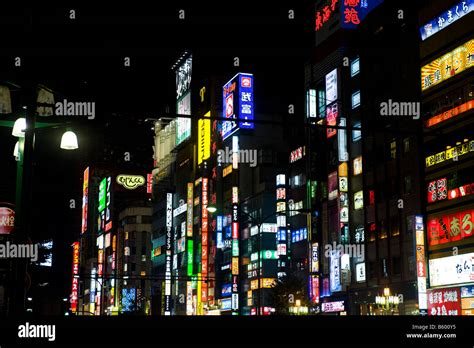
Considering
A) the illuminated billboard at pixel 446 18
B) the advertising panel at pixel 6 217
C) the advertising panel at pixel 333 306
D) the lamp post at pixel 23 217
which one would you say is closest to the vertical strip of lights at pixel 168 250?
the advertising panel at pixel 333 306

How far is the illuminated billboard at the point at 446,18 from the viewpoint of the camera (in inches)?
1948

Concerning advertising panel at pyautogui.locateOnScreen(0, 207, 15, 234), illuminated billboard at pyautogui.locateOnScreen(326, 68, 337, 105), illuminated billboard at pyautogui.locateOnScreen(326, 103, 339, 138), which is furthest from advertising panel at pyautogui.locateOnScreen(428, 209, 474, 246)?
advertising panel at pyautogui.locateOnScreen(0, 207, 15, 234)

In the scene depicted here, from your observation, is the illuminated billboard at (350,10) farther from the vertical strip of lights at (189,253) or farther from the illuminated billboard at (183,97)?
the illuminated billboard at (183,97)

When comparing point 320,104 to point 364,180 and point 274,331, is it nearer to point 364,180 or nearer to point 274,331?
point 364,180

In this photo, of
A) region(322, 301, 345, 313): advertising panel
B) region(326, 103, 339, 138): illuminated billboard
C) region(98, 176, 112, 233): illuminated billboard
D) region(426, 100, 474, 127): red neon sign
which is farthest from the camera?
region(98, 176, 112, 233): illuminated billboard

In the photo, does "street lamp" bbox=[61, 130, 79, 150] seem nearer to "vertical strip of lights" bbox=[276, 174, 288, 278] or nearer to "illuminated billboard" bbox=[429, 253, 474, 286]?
"illuminated billboard" bbox=[429, 253, 474, 286]

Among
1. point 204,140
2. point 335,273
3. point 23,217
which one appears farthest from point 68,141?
point 204,140

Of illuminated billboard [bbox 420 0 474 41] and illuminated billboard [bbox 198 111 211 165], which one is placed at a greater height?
illuminated billboard [bbox 198 111 211 165]

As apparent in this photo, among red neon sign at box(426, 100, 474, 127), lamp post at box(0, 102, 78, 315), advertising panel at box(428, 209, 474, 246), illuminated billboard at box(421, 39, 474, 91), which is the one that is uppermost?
illuminated billboard at box(421, 39, 474, 91)

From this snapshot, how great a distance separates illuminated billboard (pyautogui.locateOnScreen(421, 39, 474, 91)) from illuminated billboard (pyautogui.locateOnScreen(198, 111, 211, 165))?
53313mm

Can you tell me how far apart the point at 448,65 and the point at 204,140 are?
5847 cm

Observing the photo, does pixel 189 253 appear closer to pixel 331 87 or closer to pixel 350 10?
pixel 331 87

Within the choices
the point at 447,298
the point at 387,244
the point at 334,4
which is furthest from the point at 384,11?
the point at 447,298

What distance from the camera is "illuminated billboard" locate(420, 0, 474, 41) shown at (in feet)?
162
